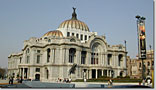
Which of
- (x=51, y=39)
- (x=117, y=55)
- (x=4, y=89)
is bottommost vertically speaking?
(x=4, y=89)

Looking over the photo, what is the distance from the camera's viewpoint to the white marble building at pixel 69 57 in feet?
214

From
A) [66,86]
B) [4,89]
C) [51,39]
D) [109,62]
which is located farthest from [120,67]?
[4,89]

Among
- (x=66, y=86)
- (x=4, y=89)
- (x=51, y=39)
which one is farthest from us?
(x=51, y=39)

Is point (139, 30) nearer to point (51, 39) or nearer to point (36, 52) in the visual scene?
point (51, 39)

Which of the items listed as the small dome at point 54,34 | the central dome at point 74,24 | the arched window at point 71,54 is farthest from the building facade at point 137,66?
the small dome at point 54,34

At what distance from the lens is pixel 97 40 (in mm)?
73250

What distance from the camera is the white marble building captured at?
65.1m

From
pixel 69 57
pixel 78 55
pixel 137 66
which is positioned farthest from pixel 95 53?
pixel 137 66

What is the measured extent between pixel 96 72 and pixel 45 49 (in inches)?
696

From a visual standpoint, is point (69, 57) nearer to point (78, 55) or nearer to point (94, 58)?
point (78, 55)

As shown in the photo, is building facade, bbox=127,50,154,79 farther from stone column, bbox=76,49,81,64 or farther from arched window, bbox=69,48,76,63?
arched window, bbox=69,48,76,63

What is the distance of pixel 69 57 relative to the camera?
223 feet

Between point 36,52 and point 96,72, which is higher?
point 36,52

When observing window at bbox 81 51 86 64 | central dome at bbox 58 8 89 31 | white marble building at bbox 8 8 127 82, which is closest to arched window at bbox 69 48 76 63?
white marble building at bbox 8 8 127 82
